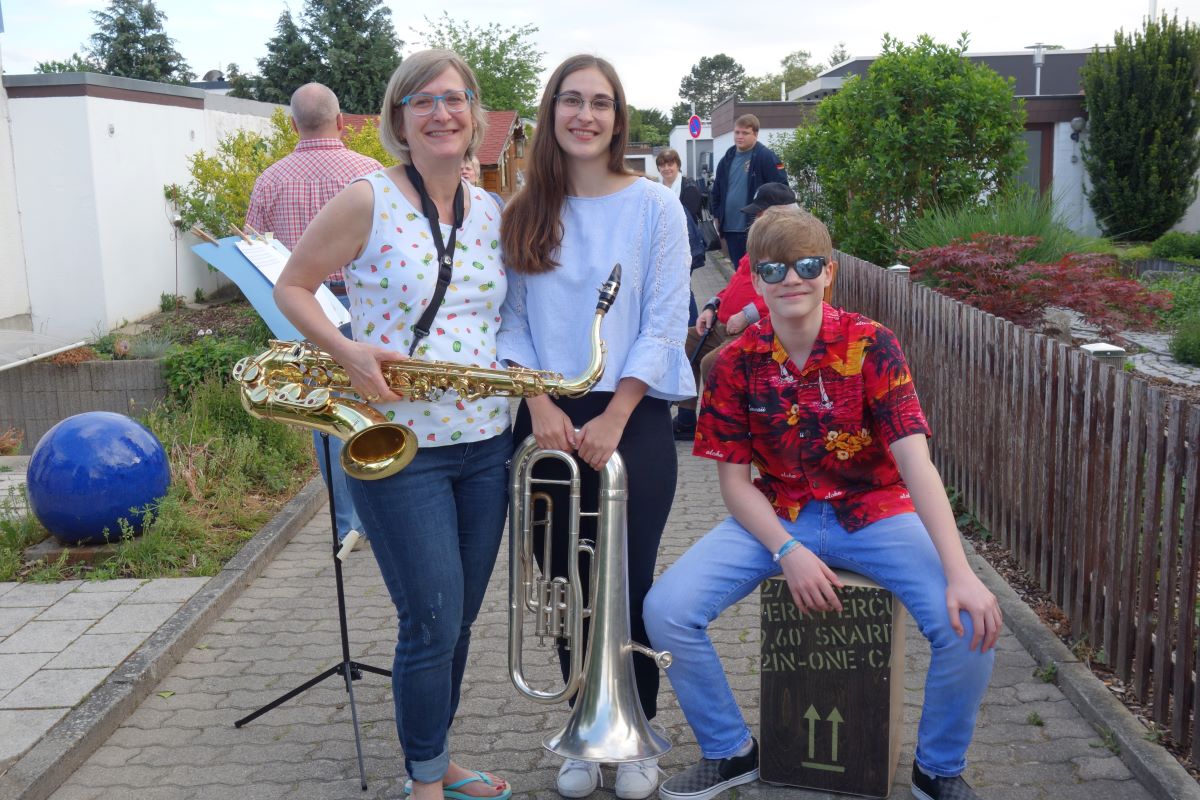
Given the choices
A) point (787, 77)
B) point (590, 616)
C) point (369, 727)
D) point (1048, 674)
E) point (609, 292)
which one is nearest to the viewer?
point (609, 292)

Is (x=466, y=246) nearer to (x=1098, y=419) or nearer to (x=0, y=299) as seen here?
(x=1098, y=419)

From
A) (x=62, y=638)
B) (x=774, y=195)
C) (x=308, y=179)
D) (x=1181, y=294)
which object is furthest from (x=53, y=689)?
(x=1181, y=294)

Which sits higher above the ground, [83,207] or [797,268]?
[83,207]

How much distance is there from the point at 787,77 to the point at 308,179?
90.9 m

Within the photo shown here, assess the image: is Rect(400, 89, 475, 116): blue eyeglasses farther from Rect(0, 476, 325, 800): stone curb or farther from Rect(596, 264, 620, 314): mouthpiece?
Rect(0, 476, 325, 800): stone curb

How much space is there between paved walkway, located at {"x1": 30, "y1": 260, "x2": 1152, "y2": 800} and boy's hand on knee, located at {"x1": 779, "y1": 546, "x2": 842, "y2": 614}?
2.20 ft

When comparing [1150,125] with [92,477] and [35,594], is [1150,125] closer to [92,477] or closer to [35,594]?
[92,477]

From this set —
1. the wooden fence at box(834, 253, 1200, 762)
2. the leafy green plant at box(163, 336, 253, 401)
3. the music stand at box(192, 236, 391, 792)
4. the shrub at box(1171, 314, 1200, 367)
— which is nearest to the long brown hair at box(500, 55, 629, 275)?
the music stand at box(192, 236, 391, 792)

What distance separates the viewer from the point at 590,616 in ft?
10.6

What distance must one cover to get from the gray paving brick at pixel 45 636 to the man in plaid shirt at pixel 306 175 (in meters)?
2.01

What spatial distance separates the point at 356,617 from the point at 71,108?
25.9 feet

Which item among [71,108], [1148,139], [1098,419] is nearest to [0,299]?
[71,108]

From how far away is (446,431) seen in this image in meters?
2.94

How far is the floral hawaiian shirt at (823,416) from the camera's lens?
3254mm
